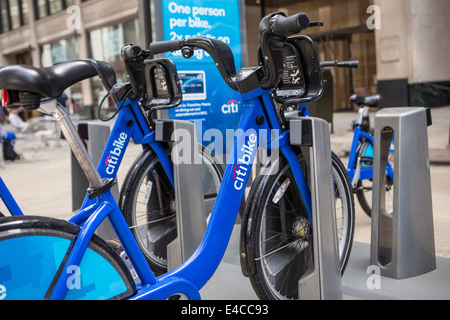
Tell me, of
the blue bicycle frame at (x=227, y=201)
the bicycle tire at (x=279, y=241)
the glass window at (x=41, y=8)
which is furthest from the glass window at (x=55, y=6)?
the bicycle tire at (x=279, y=241)

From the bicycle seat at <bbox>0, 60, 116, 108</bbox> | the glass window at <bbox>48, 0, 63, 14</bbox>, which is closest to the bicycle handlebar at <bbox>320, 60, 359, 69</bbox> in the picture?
the bicycle seat at <bbox>0, 60, 116, 108</bbox>

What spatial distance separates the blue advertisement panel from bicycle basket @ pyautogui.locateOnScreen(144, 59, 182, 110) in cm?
92

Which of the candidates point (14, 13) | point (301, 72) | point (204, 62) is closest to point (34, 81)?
point (301, 72)

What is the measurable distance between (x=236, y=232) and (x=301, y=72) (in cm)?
199

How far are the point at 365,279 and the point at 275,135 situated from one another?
1.12m

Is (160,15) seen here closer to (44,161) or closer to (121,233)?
(121,233)

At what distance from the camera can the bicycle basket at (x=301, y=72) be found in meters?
2.23

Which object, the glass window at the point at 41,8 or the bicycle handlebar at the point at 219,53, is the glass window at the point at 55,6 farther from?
the bicycle handlebar at the point at 219,53

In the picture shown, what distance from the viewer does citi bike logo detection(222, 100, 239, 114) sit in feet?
13.8

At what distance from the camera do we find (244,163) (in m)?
2.23

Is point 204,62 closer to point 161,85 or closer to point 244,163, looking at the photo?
point 161,85
